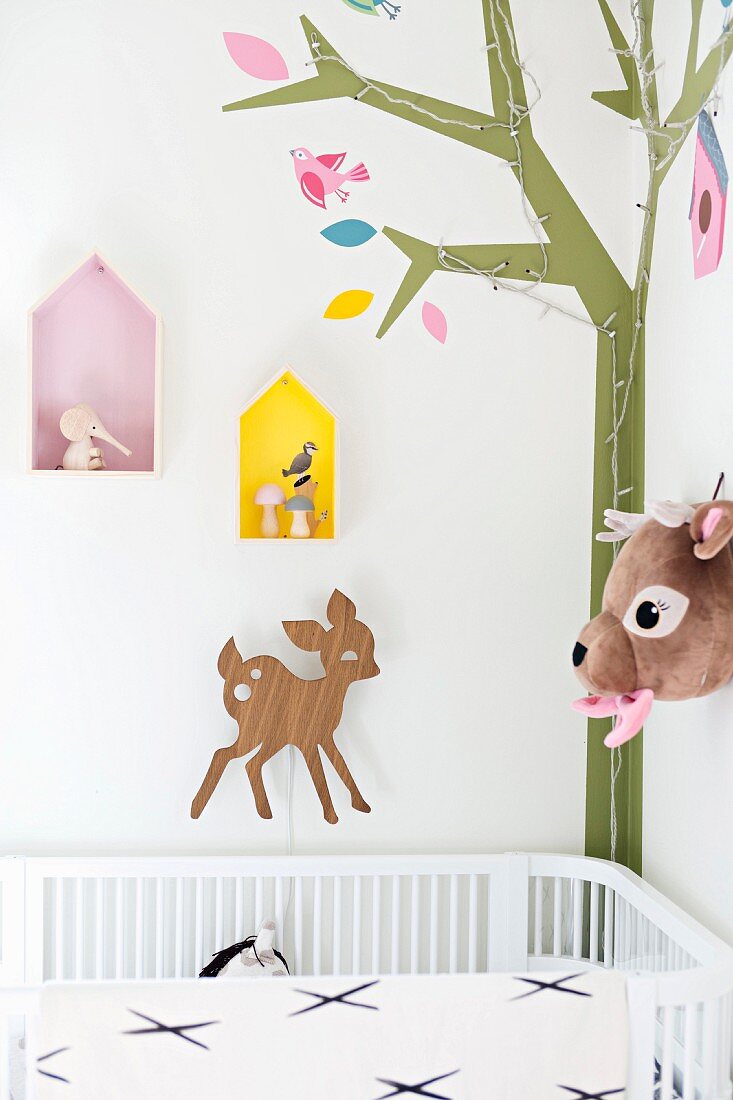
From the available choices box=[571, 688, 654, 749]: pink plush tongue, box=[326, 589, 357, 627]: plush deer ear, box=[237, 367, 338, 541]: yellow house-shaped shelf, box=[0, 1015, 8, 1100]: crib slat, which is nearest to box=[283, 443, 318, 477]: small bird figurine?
box=[237, 367, 338, 541]: yellow house-shaped shelf

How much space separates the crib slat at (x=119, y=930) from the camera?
1.89 metres

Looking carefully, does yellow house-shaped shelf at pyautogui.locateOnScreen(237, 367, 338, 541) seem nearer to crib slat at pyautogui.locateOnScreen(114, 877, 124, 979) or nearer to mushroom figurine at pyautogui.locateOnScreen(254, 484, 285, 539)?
mushroom figurine at pyautogui.locateOnScreen(254, 484, 285, 539)

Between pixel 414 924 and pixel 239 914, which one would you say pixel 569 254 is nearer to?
pixel 414 924

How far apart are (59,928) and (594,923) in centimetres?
107

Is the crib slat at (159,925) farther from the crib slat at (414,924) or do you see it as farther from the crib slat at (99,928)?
the crib slat at (414,924)

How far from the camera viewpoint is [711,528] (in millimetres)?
1428

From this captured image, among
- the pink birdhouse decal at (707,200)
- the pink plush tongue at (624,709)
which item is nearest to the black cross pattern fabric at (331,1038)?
the pink plush tongue at (624,709)

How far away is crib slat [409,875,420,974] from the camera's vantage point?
1.93 m

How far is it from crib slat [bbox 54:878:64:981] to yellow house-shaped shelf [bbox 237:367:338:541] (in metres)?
0.79

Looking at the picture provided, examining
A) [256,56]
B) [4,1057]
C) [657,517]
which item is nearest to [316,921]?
[4,1057]

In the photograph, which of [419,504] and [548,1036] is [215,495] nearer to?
[419,504]

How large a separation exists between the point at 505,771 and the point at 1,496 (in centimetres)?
118

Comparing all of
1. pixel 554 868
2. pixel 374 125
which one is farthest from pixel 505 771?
pixel 374 125

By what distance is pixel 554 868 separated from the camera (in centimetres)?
194
